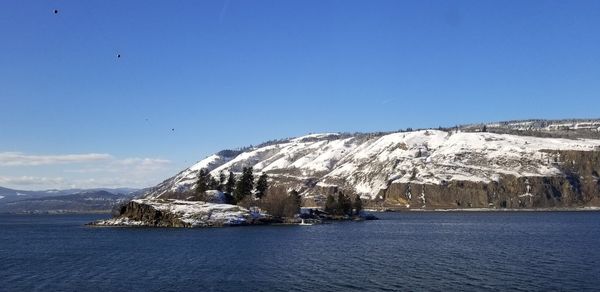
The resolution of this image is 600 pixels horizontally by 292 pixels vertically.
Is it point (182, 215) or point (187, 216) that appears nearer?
point (187, 216)

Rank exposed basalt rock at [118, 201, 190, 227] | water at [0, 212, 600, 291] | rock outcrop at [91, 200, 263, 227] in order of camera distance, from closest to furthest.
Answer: water at [0, 212, 600, 291], rock outcrop at [91, 200, 263, 227], exposed basalt rock at [118, 201, 190, 227]

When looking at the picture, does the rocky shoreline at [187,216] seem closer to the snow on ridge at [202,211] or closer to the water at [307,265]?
the snow on ridge at [202,211]

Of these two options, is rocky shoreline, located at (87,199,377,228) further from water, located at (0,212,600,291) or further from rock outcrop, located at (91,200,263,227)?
water, located at (0,212,600,291)

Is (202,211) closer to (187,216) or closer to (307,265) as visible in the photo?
(187,216)

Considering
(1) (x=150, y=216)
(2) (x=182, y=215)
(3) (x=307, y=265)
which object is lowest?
(3) (x=307, y=265)

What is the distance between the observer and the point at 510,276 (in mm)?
66312

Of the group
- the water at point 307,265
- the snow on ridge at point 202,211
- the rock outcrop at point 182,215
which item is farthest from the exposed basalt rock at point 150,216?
the water at point 307,265

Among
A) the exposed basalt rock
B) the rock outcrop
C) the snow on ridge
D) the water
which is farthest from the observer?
the exposed basalt rock

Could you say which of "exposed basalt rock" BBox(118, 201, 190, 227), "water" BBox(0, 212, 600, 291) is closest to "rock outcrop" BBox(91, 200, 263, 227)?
A: "exposed basalt rock" BBox(118, 201, 190, 227)

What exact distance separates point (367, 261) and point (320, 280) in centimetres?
1913

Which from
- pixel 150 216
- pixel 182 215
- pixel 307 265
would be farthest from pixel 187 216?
pixel 307 265

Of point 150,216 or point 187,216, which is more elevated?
point 150,216

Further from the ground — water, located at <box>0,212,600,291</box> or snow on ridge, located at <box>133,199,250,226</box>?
snow on ridge, located at <box>133,199,250,226</box>

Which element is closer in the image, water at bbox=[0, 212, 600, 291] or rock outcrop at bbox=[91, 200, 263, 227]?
water at bbox=[0, 212, 600, 291]
